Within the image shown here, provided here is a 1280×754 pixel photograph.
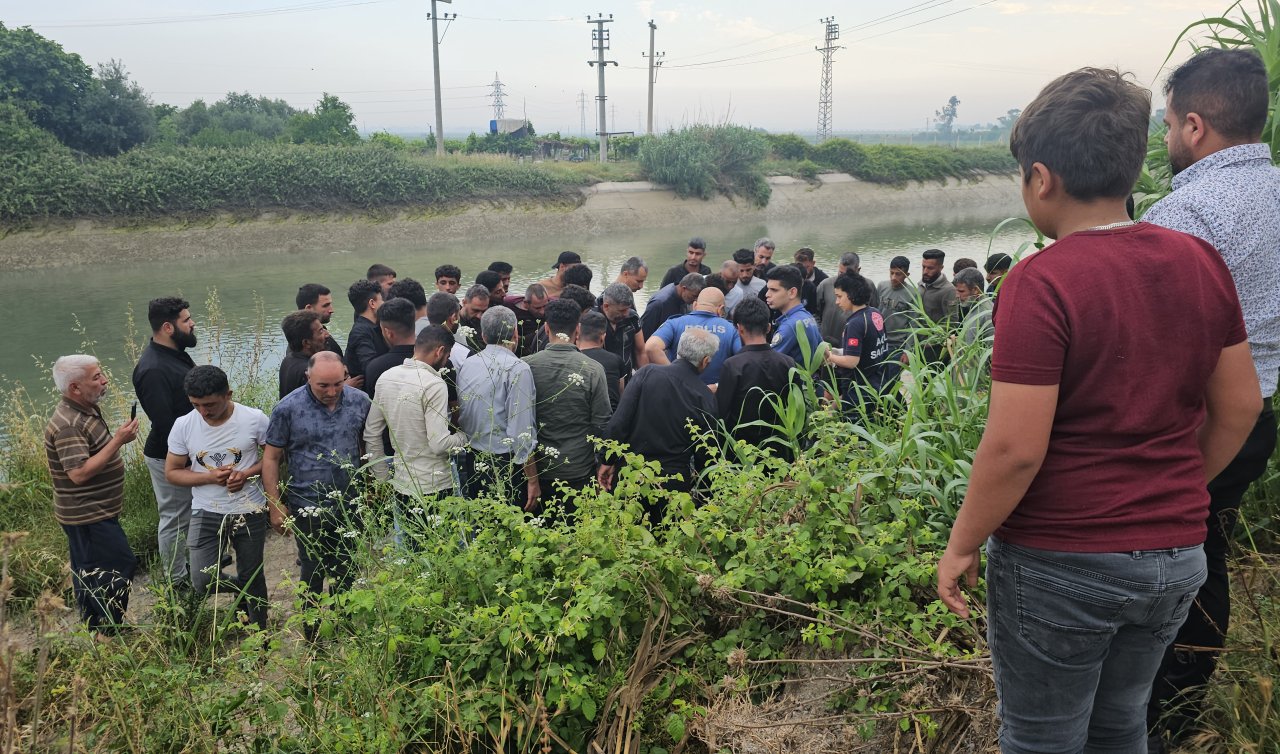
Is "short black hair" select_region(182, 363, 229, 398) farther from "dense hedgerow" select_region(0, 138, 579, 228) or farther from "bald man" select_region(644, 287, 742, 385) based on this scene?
"dense hedgerow" select_region(0, 138, 579, 228)

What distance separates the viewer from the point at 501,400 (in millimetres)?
4555

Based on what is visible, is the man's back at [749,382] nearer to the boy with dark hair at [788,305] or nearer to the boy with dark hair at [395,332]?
the boy with dark hair at [788,305]

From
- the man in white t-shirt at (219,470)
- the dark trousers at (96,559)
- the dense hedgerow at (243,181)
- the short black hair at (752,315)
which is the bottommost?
the dark trousers at (96,559)

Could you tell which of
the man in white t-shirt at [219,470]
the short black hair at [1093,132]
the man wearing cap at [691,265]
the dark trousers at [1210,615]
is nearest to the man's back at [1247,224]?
the dark trousers at [1210,615]

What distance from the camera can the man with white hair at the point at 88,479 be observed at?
4121 millimetres

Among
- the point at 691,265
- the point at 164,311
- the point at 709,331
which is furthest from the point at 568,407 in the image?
the point at 691,265

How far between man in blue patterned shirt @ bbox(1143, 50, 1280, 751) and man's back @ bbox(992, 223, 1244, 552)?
741 millimetres

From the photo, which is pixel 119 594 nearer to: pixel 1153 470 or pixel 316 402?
pixel 316 402

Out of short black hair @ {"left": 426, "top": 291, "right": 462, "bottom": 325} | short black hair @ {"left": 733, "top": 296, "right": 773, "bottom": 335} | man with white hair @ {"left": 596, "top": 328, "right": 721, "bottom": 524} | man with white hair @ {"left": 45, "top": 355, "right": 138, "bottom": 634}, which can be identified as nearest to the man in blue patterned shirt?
man with white hair @ {"left": 596, "top": 328, "right": 721, "bottom": 524}

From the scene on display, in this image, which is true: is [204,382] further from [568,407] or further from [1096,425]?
[1096,425]

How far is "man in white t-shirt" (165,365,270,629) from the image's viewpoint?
4.11 metres

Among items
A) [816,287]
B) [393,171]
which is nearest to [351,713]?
[816,287]

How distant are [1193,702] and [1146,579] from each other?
110 centimetres

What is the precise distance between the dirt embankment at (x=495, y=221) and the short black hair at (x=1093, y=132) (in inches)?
971
